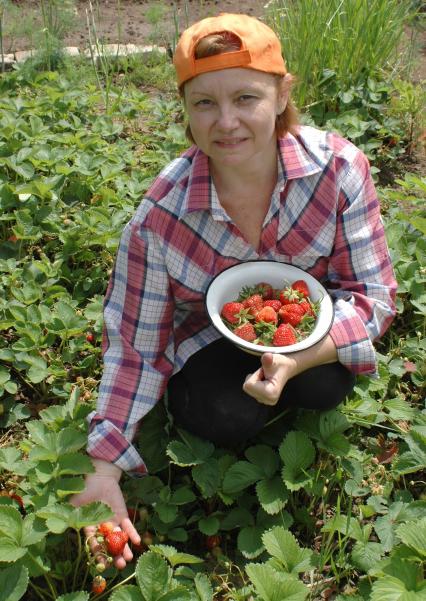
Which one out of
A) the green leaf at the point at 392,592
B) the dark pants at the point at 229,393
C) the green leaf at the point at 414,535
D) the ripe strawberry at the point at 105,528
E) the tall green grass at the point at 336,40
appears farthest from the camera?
the tall green grass at the point at 336,40

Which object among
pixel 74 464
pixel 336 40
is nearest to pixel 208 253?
pixel 74 464

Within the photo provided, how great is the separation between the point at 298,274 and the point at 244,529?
0.65 m

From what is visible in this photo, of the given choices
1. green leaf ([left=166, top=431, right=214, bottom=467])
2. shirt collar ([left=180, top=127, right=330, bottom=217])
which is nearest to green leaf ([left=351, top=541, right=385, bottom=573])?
green leaf ([left=166, top=431, right=214, bottom=467])

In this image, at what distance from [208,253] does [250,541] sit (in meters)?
0.72

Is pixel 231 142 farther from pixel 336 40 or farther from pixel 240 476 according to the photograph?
pixel 336 40

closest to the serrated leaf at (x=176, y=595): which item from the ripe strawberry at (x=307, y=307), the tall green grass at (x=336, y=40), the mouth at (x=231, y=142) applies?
the ripe strawberry at (x=307, y=307)

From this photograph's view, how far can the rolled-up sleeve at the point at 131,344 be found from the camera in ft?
5.96

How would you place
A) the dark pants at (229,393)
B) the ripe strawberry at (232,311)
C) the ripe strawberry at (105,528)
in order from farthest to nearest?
the dark pants at (229,393)
the ripe strawberry at (232,311)
the ripe strawberry at (105,528)

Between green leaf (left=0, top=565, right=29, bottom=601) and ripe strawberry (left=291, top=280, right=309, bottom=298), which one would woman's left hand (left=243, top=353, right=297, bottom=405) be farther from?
green leaf (left=0, top=565, right=29, bottom=601)

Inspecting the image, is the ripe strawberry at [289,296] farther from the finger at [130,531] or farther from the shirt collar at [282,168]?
the finger at [130,531]

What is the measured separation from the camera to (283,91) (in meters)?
1.78

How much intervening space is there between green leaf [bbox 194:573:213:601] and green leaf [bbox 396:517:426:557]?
1.42 feet

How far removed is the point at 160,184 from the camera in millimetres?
1885

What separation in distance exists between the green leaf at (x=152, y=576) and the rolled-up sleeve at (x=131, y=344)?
295 millimetres
